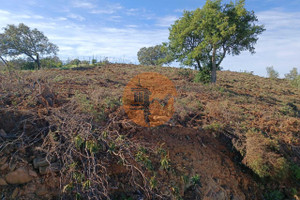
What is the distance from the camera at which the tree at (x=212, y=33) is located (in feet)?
28.7

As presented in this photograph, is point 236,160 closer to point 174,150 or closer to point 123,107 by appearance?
point 174,150

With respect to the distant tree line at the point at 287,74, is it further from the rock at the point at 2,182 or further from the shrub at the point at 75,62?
the rock at the point at 2,182

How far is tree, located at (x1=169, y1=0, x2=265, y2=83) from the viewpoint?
8.74 m

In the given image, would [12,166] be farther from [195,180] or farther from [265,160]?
[265,160]

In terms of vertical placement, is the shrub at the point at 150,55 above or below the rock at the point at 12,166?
above

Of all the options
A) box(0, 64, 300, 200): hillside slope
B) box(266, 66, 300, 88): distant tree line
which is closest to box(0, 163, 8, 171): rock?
box(0, 64, 300, 200): hillside slope

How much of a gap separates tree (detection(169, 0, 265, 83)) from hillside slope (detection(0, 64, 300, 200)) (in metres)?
5.32

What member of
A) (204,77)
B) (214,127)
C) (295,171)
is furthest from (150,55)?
(295,171)

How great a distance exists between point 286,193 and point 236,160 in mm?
1098

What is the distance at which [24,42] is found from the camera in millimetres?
14406

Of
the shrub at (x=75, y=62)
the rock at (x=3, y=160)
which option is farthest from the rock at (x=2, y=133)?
the shrub at (x=75, y=62)

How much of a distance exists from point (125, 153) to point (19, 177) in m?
1.61

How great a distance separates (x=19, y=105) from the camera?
3.83 m

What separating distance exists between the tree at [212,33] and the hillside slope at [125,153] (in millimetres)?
5323
